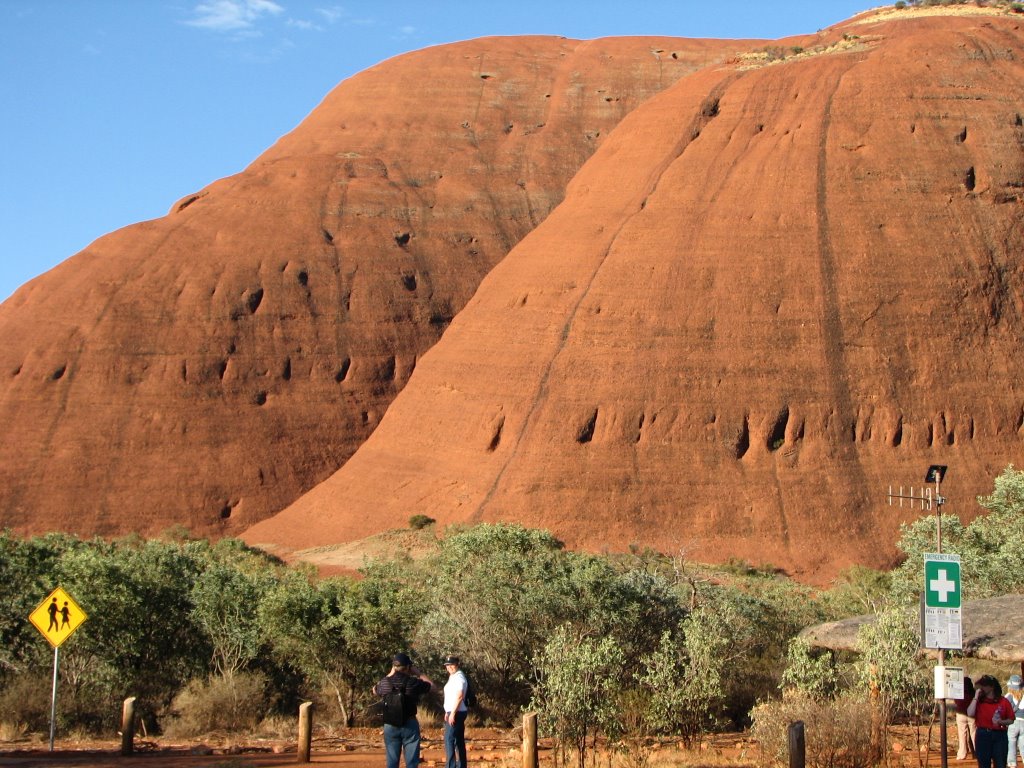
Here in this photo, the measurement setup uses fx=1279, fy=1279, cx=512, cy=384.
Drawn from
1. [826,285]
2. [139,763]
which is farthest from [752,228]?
[139,763]

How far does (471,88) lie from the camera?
69.5 m

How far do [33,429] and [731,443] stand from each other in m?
29.6

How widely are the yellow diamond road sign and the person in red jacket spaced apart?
10.6m

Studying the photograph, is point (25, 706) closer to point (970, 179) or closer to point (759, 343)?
point (759, 343)

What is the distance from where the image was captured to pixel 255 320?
2184 inches

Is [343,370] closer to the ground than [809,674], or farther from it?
farther from it

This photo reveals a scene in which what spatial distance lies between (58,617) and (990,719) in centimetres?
1107

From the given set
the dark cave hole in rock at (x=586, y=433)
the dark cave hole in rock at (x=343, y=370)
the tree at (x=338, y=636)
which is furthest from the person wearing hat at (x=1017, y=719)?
the dark cave hole in rock at (x=343, y=370)

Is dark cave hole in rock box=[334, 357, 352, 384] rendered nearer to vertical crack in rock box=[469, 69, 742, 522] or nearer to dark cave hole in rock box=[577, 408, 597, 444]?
vertical crack in rock box=[469, 69, 742, 522]

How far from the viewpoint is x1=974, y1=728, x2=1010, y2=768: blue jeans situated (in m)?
12.8

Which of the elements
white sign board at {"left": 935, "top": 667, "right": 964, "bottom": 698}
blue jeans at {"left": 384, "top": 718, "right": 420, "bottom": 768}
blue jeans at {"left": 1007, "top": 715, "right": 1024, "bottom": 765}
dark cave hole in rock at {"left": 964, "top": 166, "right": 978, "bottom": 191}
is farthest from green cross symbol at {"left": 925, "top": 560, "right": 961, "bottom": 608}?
dark cave hole in rock at {"left": 964, "top": 166, "right": 978, "bottom": 191}

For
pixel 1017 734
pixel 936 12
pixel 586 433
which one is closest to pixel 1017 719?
pixel 1017 734

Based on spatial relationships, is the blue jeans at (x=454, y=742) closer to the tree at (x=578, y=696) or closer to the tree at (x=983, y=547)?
the tree at (x=578, y=696)

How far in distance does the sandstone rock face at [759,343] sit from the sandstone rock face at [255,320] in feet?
29.2
